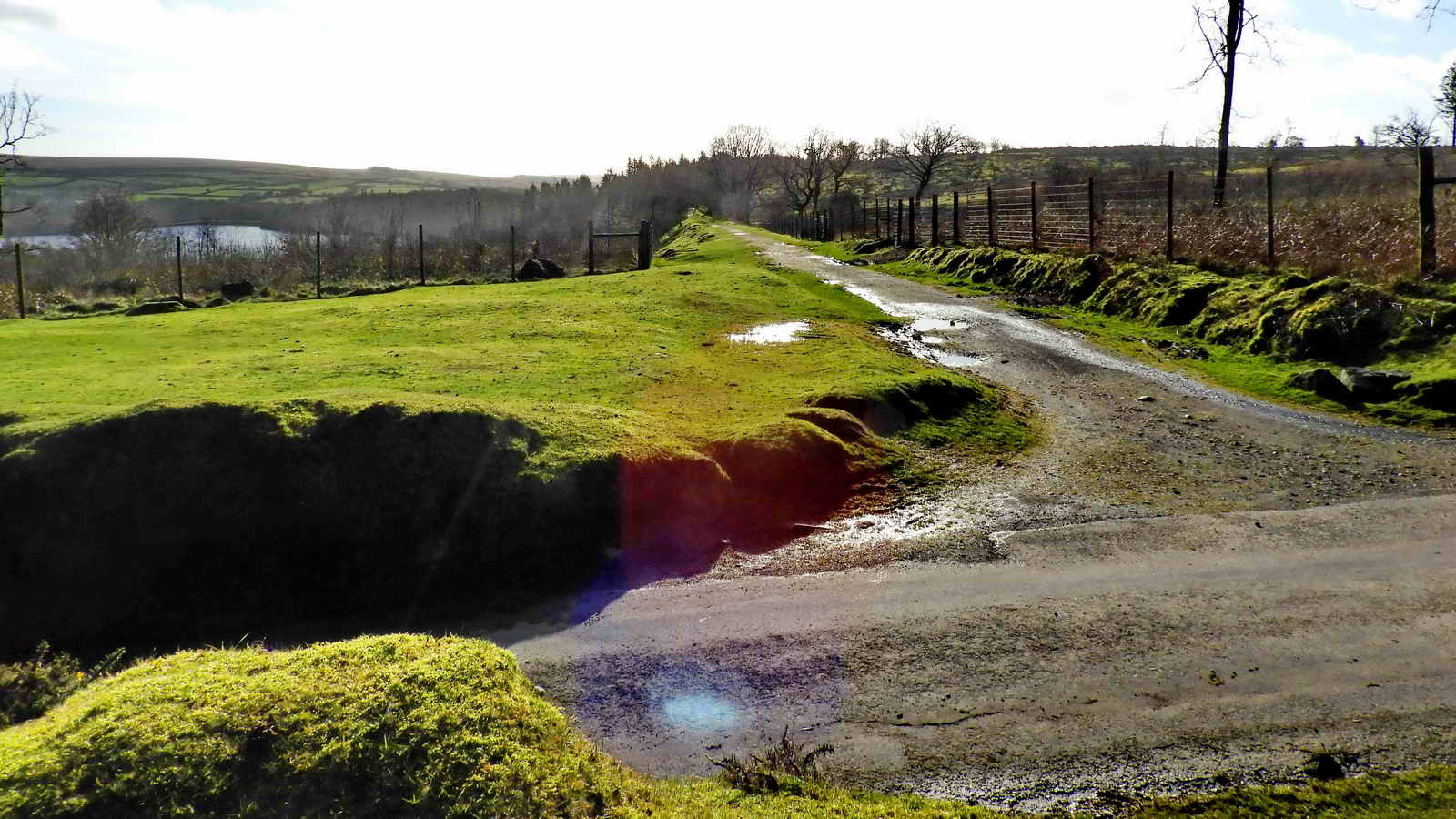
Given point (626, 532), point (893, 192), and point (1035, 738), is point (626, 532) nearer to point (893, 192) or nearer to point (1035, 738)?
point (1035, 738)

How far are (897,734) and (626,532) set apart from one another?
3385 millimetres

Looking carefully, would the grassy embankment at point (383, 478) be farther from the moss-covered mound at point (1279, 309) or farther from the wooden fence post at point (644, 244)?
the wooden fence post at point (644, 244)

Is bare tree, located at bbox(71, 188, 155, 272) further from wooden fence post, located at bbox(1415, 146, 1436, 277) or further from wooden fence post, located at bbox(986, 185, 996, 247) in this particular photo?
wooden fence post, located at bbox(1415, 146, 1436, 277)

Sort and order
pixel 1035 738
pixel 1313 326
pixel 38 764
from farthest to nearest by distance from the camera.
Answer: pixel 1313 326, pixel 1035 738, pixel 38 764

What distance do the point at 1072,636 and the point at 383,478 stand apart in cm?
543

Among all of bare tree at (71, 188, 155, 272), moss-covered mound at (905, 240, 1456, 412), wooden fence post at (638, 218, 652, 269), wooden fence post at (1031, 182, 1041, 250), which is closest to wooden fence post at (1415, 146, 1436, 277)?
moss-covered mound at (905, 240, 1456, 412)

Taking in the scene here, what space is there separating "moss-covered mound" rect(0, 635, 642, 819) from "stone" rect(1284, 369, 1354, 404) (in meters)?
11.3

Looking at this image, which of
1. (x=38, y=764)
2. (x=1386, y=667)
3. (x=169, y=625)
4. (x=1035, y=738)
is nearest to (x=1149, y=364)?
(x=1386, y=667)

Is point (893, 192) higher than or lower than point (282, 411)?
higher

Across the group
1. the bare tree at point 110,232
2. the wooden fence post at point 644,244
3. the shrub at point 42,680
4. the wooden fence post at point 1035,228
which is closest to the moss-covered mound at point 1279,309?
the wooden fence post at point 1035,228

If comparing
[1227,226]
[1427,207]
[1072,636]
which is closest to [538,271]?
[1227,226]

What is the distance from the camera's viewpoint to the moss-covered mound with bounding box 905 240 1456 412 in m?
12.3

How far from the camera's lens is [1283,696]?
5016 mm

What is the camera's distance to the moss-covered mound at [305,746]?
2.94 meters
